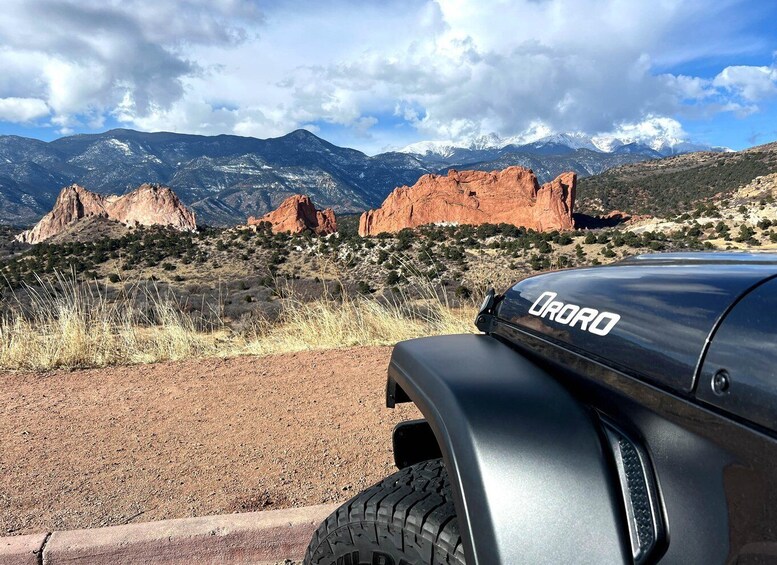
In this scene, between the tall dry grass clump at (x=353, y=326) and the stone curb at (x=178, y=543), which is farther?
the tall dry grass clump at (x=353, y=326)

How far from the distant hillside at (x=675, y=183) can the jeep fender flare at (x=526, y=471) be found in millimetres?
58439

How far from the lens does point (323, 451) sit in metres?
3.78

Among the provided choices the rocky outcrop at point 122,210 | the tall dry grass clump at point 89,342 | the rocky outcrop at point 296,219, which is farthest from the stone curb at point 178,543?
the rocky outcrop at point 122,210

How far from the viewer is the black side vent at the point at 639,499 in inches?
41.8

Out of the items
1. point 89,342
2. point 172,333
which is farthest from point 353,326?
point 89,342

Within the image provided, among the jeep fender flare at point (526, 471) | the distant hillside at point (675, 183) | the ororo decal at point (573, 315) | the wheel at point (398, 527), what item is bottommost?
the wheel at point (398, 527)

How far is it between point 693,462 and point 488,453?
40 cm

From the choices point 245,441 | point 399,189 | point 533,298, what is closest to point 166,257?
point 399,189

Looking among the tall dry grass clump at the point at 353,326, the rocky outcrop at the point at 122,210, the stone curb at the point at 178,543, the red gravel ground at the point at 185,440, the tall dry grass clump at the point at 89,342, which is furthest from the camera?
the rocky outcrop at the point at 122,210

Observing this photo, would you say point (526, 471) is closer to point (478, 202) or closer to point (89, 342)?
point (89, 342)

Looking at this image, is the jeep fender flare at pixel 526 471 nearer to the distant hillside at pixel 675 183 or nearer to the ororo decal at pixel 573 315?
the ororo decal at pixel 573 315

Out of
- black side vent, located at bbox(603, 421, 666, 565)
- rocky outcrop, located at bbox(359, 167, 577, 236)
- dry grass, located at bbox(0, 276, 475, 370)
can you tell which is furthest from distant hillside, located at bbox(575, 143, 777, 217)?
black side vent, located at bbox(603, 421, 666, 565)

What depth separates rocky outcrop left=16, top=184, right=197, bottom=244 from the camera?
186ft

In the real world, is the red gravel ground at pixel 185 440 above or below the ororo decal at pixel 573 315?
below
